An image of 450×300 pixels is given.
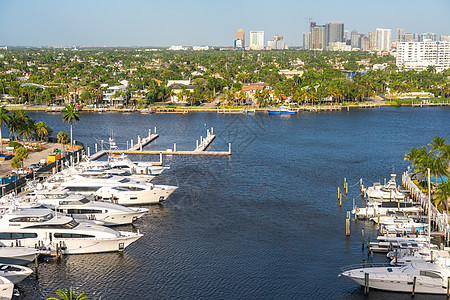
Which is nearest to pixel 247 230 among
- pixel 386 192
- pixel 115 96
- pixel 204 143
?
pixel 386 192

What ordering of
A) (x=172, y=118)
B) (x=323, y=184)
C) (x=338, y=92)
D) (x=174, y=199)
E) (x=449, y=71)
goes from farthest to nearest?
(x=449, y=71)
(x=338, y=92)
(x=172, y=118)
(x=323, y=184)
(x=174, y=199)

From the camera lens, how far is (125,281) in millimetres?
29094

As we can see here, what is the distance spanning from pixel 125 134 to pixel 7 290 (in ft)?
176

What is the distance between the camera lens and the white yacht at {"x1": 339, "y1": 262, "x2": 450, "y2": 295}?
27.6m

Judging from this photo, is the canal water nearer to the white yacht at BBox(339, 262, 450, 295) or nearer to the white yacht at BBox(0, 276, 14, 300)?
the white yacht at BBox(339, 262, 450, 295)

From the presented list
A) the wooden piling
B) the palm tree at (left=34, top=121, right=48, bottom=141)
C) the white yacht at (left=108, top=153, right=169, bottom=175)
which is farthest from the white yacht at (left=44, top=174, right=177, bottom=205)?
the palm tree at (left=34, top=121, right=48, bottom=141)

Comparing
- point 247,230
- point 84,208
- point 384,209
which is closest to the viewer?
point 84,208

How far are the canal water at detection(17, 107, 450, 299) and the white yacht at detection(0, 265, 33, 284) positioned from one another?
880 mm

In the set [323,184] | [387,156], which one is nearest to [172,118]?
[387,156]

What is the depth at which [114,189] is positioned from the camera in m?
41.0

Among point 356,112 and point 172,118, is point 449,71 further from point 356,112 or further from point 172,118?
point 172,118

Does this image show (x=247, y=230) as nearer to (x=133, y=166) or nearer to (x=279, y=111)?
(x=133, y=166)

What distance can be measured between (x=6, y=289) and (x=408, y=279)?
61.4 ft

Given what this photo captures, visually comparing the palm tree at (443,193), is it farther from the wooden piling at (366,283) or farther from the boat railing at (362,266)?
the wooden piling at (366,283)
